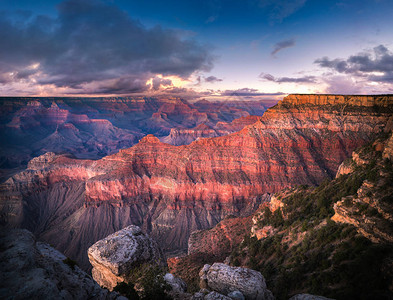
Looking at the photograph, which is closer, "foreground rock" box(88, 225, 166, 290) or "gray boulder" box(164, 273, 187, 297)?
"gray boulder" box(164, 273, 187, 297)

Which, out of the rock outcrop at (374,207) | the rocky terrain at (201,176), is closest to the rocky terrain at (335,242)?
the rock outcrop at (374,207)

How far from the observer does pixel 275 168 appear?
95.4m

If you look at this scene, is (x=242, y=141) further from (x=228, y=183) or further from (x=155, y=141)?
(x=155, y=141)

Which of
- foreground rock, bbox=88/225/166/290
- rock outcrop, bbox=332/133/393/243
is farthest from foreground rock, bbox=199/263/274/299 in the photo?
rock outcrop, bbox=332/133/393/243

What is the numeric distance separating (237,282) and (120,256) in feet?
34.3

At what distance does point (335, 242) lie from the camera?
23.2 metres

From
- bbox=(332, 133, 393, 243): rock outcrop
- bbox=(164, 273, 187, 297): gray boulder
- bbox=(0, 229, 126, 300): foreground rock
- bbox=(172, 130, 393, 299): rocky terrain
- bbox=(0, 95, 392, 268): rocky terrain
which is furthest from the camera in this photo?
bbox=(0, 95, 392, 268): rocky terrain

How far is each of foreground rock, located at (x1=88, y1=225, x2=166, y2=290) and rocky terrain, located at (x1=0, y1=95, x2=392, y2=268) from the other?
218 feet

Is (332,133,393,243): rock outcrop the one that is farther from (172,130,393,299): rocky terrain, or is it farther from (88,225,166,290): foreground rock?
(88,225,166,290): foreground rock

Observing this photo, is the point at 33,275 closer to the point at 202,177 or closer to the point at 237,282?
the point at 237,282

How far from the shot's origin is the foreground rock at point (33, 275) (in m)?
9.05

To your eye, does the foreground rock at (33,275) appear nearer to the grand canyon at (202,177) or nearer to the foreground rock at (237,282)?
the foreground rock at (237,282)

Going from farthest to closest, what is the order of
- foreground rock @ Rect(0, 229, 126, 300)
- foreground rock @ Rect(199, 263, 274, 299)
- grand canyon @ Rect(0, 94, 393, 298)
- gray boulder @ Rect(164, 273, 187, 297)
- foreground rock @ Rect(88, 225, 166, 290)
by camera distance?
grand canyon @ Rect(0, 94, 393, 298) < foreground rock @ Rect(88, 225, 166, 290) < gray boulder @ Rect(164, 273, 187, 297) < foreground rock @ Rect(199, 263, 274, 299) < foreground rock @ Rect(0, 229, 126, 300)

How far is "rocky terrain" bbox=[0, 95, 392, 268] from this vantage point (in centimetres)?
9138
